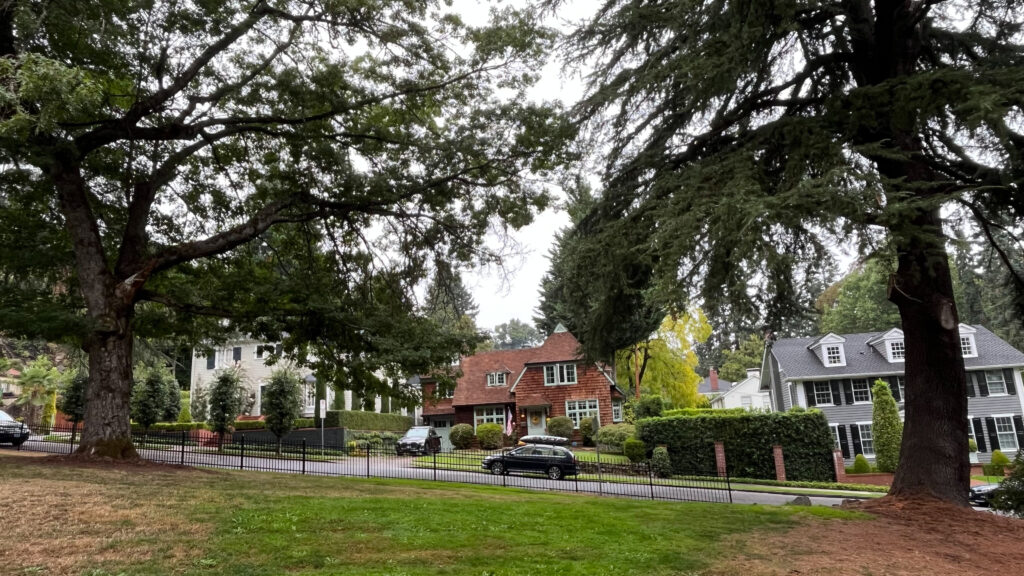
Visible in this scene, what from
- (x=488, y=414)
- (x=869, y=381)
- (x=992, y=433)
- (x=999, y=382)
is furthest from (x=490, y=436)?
(x=999, y=382)

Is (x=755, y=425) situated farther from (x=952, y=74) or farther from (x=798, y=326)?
(x=952, y=74)

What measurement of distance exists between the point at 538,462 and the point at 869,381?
1006 inches

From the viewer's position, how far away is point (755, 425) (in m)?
28.2

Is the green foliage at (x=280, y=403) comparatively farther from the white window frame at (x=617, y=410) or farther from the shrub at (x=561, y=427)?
the white window frame at (x=617, y=410)

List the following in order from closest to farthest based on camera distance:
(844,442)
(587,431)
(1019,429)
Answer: (1019,429) < (587,431) < (844,442)

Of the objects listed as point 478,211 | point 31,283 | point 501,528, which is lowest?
point 501,528

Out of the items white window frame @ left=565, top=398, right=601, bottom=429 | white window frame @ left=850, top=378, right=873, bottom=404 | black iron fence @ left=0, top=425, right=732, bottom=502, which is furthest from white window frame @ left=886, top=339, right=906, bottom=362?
black iron fence @ left=0, top=425, right=732, bottom=502

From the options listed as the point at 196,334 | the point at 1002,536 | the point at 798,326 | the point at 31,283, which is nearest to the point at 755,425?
the point at 798,326

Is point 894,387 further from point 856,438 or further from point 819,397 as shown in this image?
point 819,397

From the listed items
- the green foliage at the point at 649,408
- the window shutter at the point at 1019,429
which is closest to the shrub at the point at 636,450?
the green foliage at the point at 649,408

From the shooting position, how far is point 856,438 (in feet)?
118

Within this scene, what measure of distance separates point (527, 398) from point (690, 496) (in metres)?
20.5

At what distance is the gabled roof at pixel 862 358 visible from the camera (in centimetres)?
3575

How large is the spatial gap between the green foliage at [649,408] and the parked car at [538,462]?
41.3ft
